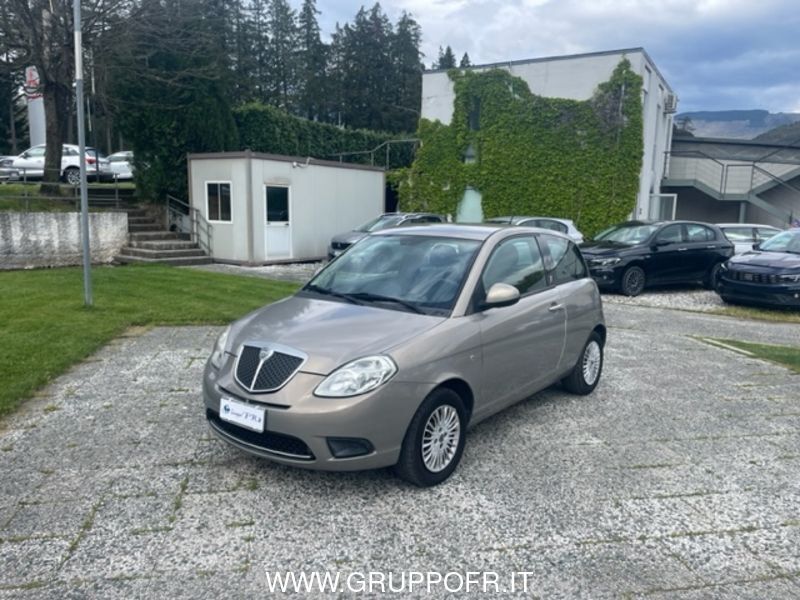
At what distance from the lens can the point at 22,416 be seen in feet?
15.7

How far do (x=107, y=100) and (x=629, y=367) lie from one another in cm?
1742

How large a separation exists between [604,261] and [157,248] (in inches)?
464

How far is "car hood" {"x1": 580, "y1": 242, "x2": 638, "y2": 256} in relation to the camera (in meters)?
13.0

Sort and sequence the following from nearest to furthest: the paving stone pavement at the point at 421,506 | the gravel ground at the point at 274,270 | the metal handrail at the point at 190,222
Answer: the paving stone pavement at the point at 421,506 < the gravel ground at the point at 274,270 < the metal handrail at the point at 190,222

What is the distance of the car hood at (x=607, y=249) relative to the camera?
42.7 feet

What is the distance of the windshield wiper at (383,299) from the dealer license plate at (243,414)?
1.16 m

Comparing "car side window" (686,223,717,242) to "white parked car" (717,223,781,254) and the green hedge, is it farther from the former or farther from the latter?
the green hedge

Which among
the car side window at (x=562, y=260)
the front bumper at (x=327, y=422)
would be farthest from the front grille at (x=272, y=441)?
the car side window at (x=562, y=260)

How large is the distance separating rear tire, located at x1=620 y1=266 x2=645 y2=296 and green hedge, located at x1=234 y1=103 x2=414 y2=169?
14643 millimetres

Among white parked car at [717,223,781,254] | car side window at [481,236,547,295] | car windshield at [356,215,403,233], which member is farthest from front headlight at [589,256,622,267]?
car side window at [481,236,547,295]

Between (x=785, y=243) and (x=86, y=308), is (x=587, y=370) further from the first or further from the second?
(x=785, y=243)

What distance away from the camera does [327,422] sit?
3.34m

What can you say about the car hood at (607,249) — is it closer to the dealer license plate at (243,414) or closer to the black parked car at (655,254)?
the black parked car at (655,254)

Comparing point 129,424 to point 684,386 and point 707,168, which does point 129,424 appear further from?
point 707,168
